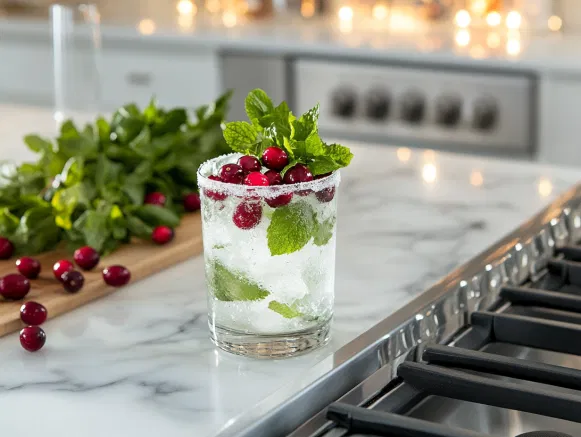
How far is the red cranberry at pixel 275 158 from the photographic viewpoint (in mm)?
750

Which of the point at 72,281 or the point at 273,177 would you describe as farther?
the point at 72,281

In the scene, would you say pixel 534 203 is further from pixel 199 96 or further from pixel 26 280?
pixel 199 96

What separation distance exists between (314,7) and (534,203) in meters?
2.22

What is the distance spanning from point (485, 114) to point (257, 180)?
1858 millimetres

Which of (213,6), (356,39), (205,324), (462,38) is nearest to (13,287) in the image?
(205,324)

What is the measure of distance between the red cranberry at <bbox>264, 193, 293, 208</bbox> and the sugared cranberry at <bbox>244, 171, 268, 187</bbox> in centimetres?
1

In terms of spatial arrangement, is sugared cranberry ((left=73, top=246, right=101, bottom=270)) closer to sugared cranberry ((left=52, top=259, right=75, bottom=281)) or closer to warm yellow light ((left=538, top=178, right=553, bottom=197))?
sugared cranberry ((left=52, top=259, right=75, bottom=281))

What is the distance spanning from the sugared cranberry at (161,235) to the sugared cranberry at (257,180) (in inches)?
12.4

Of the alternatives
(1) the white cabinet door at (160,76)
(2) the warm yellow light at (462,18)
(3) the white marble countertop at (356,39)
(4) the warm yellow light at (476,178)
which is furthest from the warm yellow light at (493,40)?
(4) the warm yellow light at (476,178)

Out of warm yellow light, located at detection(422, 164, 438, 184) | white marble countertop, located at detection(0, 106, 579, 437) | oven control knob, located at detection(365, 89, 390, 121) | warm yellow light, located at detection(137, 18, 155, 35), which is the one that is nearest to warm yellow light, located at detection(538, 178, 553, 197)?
white marble countertop, located at detection(0, 106, 579, 437)

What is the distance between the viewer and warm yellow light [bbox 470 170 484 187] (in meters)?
1.31

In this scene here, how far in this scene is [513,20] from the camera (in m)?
2.96

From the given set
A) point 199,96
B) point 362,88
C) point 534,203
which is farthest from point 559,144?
point 534,203

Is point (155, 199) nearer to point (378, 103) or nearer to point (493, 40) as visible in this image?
point (378, 103)
